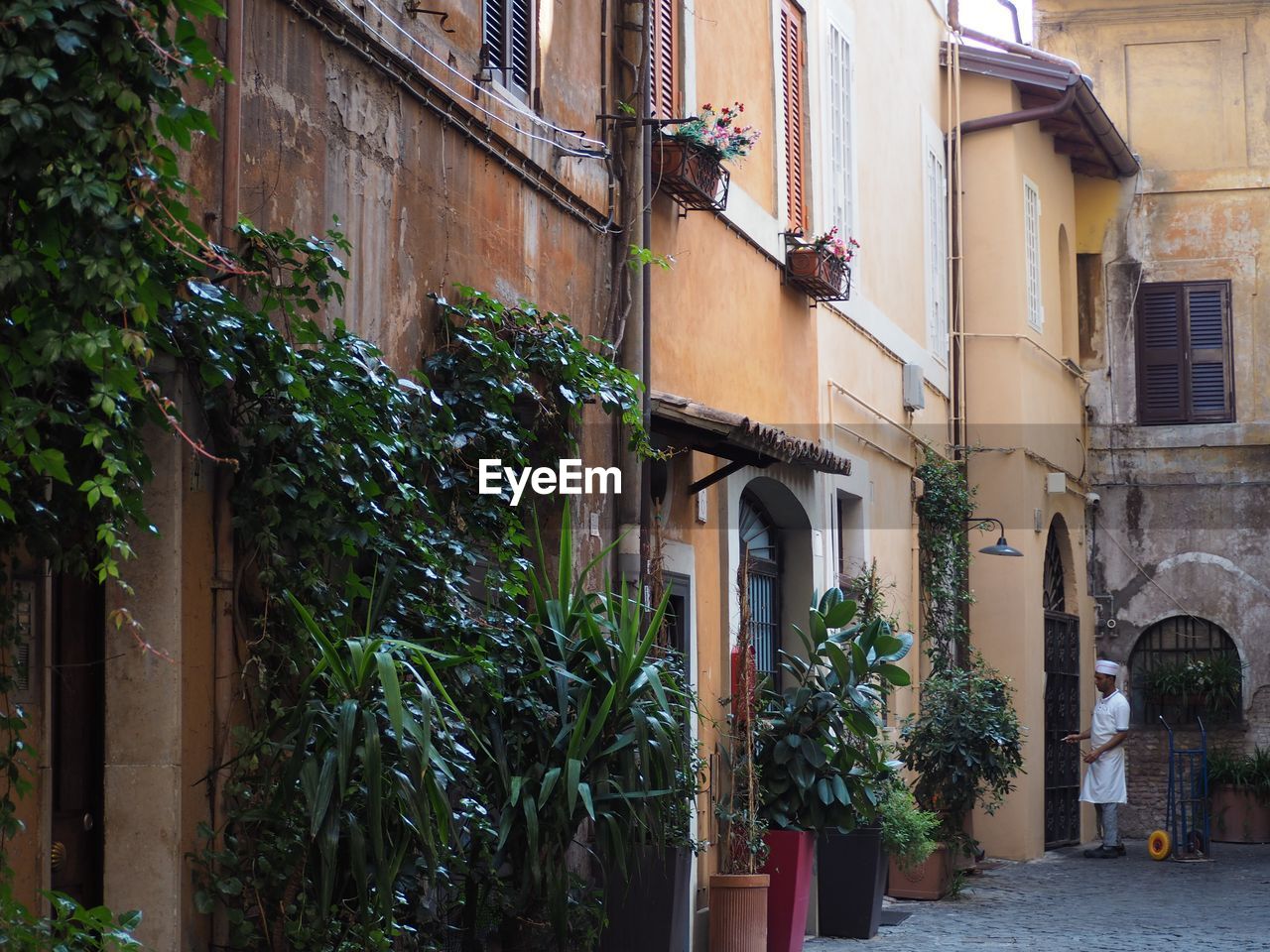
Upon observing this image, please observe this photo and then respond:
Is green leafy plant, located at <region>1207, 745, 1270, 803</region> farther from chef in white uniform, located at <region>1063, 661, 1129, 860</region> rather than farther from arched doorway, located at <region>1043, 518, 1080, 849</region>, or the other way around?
chef in white uniform, located at <region>1063, 661, 1129, 860</region>

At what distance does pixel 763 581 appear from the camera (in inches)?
443

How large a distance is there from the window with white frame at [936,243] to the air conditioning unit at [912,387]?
1.00 metres

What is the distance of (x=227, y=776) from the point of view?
201 inches

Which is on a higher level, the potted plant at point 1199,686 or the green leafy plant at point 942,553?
the green leafy plant at point 942,553

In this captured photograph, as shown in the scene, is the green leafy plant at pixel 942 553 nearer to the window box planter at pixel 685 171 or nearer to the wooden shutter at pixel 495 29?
the window box planter at pixel 685 171

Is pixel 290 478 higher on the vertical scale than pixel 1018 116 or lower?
lower

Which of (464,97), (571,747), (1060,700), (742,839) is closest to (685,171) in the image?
(464,97)

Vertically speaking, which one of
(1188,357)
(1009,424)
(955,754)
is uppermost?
(1188,357)

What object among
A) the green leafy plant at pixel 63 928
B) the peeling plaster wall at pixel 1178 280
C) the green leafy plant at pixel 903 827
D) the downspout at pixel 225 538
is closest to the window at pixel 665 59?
the downspout at pixel 225 538

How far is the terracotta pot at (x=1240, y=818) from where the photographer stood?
17.0 m

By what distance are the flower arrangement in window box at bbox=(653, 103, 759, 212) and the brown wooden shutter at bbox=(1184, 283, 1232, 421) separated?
34.5 ft

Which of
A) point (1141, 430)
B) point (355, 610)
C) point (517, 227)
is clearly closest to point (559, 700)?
point (355, 610)

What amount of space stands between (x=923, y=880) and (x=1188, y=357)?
8284 millimetres

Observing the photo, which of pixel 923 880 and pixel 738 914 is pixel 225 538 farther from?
pixel 923 880
